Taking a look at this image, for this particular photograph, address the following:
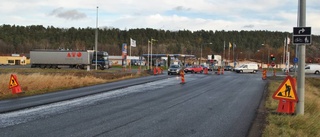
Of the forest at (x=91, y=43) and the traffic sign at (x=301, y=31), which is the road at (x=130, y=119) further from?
the forest at (x=91, y=43)

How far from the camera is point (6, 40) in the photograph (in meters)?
174

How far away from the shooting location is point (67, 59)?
68812 millimetres

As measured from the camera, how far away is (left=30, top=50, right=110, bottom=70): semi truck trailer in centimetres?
6794

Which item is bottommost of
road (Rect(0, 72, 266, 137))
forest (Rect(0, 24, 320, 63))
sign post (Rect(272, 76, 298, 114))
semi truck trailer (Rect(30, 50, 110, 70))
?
road (Rect(0, 72, 266, 137))

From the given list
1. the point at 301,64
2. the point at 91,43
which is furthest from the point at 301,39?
the point at 91,43

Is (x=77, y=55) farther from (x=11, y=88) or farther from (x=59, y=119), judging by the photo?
(x=59, y=119)

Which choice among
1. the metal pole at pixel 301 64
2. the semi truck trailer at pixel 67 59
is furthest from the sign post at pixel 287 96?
the semi truck trailer at pixel 67 59

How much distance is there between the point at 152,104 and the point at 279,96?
17.5 feet

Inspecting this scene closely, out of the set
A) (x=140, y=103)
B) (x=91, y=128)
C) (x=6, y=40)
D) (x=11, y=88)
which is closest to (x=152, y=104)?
(x=140, y=103)

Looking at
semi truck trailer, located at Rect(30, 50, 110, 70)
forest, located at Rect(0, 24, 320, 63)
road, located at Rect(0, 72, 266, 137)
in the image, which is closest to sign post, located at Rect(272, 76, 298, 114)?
road, located at Rect(0, 72, 266, 137)

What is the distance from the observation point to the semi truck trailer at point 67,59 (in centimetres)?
6794

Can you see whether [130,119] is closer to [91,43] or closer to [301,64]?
[301,64]

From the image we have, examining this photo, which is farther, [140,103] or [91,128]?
[140,103]

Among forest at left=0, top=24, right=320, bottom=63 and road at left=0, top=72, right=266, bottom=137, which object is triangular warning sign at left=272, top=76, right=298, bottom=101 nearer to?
road at left=0, top=72, right=266, bottom=137
